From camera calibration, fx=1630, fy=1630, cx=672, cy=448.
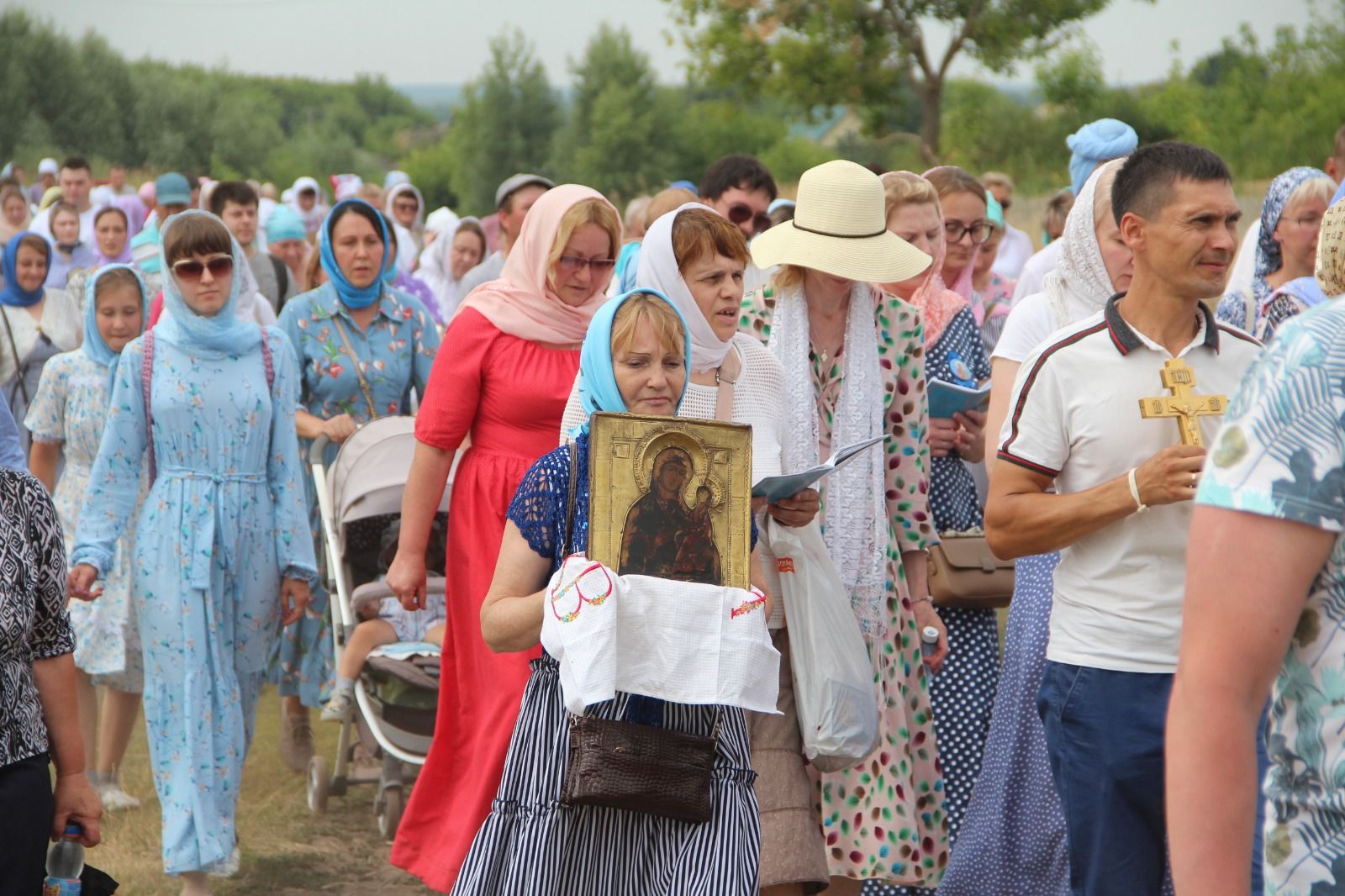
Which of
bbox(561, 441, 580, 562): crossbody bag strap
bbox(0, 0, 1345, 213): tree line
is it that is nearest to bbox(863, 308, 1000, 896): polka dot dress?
bbox(561, 441, 580, 562): crossbody bag strap

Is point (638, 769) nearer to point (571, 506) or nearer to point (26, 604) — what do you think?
point (571, 506)

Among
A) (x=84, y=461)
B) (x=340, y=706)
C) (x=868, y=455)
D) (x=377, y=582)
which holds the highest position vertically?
(x=868, y=455)

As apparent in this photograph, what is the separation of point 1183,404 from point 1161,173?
55cm

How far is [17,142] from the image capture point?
52.5 m

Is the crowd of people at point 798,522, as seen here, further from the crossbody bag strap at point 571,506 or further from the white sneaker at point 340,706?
the white sneaker at point 340,706

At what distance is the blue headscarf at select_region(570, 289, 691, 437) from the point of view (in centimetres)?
356

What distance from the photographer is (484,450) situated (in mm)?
5051

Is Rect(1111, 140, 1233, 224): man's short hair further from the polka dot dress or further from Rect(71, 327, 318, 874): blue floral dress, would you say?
Rect(71, 327, 318, 874): blue floral dress

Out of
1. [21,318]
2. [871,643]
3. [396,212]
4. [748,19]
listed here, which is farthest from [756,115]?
[871,643]

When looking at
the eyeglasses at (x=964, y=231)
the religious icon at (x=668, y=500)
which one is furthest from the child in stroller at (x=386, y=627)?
the religious icon at (x=668, y=500)

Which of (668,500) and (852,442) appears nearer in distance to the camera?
(668,500)

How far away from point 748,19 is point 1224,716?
1630 inches

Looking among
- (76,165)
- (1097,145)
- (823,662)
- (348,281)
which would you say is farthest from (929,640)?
(76,165)

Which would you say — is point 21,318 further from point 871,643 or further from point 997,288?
point 871,643
